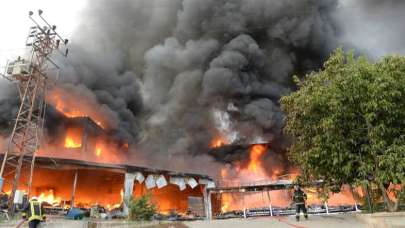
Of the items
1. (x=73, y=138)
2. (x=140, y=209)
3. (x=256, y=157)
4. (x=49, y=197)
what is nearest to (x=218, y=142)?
(x=256, y=157)

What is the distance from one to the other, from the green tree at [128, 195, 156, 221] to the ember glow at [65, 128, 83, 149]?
18552 mm

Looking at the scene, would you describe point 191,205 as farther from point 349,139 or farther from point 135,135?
point 135,135

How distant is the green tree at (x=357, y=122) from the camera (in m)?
7.18

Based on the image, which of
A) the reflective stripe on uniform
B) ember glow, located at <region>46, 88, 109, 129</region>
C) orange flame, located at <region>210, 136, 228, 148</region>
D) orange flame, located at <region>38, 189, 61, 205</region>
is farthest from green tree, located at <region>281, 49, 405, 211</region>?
orange flame, located at <region>210, 136, 228, 148</region>

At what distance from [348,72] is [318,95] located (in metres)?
0.91

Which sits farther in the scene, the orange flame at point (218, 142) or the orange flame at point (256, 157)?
the orange flame at point (218, 142)

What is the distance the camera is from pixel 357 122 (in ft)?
26.0

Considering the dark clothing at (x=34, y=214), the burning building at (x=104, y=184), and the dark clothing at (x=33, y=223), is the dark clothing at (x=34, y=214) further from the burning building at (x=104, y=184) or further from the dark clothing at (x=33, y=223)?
the burning building at (x=104, y=184)

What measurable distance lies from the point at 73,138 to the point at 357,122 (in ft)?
86.2

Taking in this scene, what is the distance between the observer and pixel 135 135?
3916cm

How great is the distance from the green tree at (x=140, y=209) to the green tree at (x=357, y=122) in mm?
6142

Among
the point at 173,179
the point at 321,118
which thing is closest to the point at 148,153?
the point at 173,179

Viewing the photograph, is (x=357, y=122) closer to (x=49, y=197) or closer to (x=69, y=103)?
(x=49, y=197)

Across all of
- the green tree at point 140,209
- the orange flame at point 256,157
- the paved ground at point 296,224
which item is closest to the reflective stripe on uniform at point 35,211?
the green tree at point 140,209
